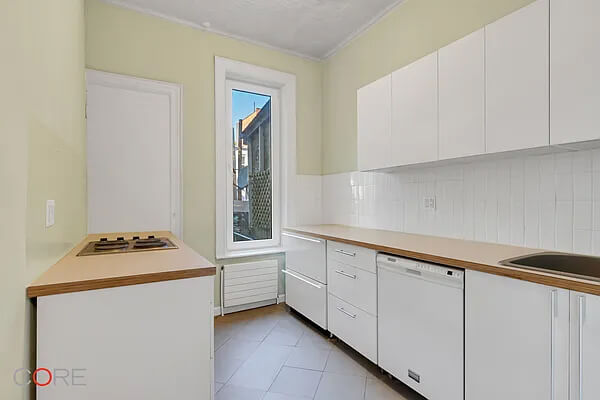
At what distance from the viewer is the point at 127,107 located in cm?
262

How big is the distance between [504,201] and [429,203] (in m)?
0.54

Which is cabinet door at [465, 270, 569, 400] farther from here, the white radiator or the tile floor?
the white radiator

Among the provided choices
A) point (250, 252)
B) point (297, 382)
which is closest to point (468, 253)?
point (297, 382)

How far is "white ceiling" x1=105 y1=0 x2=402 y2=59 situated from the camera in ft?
8.51

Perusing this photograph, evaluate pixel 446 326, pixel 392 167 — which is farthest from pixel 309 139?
pixel 446 326

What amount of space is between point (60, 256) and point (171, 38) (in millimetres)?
2240

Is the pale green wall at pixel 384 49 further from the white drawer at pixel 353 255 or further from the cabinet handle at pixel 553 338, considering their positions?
the cabinet handle at pixel 553 338

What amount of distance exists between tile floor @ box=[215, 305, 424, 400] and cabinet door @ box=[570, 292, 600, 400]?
0.89m

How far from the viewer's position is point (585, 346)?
1.06m

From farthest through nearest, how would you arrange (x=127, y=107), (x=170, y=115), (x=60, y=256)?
(x=170, y=115)
(x=127, y=107)
(x=60, y=256)

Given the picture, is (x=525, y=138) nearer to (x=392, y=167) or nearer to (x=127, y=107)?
(x=392, y=167)

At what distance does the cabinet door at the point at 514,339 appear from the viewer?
1122 mm

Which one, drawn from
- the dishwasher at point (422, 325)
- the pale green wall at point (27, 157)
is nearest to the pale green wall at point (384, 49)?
the dishwasher at point (422, 325)

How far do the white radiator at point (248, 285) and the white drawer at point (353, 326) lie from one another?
0.97 m
